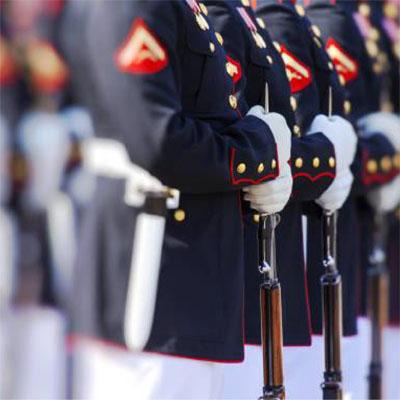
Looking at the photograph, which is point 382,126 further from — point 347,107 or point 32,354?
point 32,354

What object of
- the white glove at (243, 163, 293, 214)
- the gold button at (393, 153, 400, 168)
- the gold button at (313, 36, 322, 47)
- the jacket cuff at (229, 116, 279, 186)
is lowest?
the white glove at (243, 163, 293, 214)

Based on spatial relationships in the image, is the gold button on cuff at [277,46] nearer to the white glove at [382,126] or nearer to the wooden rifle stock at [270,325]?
the wooden rifle stock at [270,325]

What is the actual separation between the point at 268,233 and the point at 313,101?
0.53 meters

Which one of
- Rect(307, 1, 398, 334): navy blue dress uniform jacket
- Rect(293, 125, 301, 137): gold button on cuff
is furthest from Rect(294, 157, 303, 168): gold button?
Rect(307, 1, 398, 334): navy blue dress uniform jacket

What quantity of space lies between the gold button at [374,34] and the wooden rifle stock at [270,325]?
1384mm

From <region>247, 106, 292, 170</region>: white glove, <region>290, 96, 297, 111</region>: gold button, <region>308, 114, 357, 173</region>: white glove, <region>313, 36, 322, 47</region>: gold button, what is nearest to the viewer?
<region>247, 106, 292, 170</region>: white glove

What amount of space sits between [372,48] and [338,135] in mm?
862

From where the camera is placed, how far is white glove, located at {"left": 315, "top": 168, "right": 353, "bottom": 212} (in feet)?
9.57

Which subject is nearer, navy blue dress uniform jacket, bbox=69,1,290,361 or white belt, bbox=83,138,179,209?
navy blue dress uniform jacket, bbox=69,1,290,361

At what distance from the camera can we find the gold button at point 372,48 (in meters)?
3.65

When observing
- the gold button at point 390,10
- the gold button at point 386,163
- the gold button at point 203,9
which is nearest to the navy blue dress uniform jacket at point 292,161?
the gold button at point 203,9

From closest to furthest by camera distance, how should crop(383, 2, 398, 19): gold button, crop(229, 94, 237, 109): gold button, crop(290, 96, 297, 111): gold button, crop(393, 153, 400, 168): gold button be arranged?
crop(229, 94, 237, 109): gold button → crop(290, 96, 297, 111): gold button → crop(393, 153, 400, 168): gold button → crop(383, 2, 398, 19): gold button

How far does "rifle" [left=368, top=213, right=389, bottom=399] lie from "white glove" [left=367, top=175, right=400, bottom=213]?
0.07 metres

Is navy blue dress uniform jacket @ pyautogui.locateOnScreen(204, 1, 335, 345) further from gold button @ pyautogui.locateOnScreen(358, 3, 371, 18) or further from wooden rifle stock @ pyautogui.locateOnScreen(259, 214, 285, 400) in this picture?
gold button @ pyautogui.locateOnScreen(358, 3, 371, 18)
